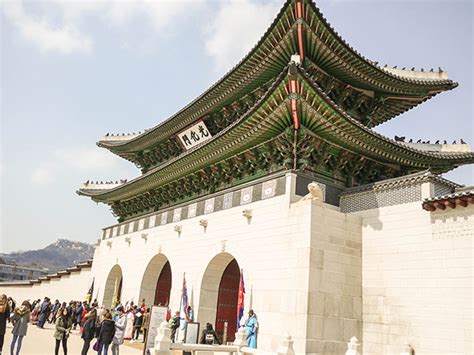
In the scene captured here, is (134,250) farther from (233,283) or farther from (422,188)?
(422,188)

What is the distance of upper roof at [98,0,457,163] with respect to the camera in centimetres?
1520

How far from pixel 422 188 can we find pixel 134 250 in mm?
15702

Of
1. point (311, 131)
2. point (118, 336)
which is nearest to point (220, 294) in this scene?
point (118, 336)

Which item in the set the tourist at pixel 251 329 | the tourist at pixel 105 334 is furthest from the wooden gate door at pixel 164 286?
the tourist at pixel 105 334

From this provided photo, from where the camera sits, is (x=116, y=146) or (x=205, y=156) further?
(x=116, y=146)

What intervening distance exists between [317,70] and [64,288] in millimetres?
26714

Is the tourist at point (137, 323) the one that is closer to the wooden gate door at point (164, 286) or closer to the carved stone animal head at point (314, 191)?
the wooden gate door at point (164, 286)

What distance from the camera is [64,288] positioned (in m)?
33.1

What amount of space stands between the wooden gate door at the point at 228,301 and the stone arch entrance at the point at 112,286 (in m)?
10.5

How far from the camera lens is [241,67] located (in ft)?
57.6

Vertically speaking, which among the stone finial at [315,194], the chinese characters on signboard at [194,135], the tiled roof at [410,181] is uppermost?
the chinese characters on signboard at [194,135]

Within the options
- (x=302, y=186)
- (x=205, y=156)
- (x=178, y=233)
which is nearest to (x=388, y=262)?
(x=302, y=186)

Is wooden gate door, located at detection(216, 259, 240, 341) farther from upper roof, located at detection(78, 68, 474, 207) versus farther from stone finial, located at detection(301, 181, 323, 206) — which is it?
stone finial, located at detection(301, 181, 323, 206)

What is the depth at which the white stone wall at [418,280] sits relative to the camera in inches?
426
